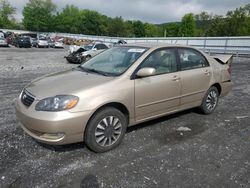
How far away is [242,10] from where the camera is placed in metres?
50.2

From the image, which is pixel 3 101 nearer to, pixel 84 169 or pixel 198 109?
pixel 84 169

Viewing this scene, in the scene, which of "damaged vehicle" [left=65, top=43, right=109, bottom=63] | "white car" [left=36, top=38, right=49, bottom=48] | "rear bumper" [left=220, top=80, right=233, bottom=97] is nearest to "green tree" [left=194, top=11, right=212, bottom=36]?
"white car" [left=36, top=38, right=49, bottom=48]

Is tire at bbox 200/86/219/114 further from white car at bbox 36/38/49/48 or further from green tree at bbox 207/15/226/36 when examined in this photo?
green tree at bbox 207/15/226/36

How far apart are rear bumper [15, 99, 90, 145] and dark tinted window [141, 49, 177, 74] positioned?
1514 mm

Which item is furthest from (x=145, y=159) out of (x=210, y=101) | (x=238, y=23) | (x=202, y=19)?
(x=202, y=19)

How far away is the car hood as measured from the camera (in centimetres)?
355

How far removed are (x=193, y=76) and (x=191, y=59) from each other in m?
0.39

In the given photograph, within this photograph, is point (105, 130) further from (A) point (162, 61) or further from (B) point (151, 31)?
(B) point (151, 31)

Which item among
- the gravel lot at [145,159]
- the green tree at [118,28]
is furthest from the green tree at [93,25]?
the gravel lot at [145,159]

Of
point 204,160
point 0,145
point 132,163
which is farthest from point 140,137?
point 0,145

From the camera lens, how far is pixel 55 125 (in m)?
3.30

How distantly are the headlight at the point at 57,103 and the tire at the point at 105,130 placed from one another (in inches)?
16.0

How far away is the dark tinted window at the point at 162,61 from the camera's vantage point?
4.35 metres

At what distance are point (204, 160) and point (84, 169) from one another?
1.76m
